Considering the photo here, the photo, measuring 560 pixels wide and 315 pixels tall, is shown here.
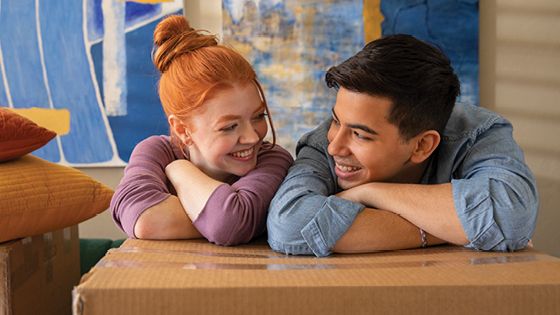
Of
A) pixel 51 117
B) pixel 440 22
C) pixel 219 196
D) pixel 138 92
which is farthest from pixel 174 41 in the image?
pixel 440 22

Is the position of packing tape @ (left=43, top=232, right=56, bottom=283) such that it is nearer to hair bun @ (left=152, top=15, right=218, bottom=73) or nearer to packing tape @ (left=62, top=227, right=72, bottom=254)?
packing tape @ (left=62, top=227, right=72, bottom=254)

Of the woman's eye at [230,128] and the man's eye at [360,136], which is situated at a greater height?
the woman's eye at [230,128]

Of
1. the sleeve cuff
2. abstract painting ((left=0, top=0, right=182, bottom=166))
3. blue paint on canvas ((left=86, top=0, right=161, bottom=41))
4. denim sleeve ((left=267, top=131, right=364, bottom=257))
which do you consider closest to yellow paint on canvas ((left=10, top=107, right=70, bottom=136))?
abstract painting ((left=0, top=0, right=182, bottom=166))

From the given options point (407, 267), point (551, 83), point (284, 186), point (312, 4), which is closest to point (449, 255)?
point (407, 267)

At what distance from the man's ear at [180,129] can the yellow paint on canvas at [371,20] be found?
1.42 meters

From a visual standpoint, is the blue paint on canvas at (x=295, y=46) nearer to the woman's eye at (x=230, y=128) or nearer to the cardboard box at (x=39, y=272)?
the cardboard box at (x=39, y=272)

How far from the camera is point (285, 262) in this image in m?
0.89

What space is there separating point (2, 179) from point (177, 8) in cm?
128

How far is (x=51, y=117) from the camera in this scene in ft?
8.31

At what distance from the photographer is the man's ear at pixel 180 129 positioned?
1.27 metres

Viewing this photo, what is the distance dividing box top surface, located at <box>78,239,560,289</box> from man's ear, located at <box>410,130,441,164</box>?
22 centimetres

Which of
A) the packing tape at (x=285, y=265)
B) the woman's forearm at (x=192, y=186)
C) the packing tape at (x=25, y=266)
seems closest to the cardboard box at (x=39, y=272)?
the packing tape at (x=25, y=266)

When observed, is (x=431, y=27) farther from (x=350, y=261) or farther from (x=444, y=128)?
(x=350, y=261)

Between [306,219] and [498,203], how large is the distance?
271 millimetres
